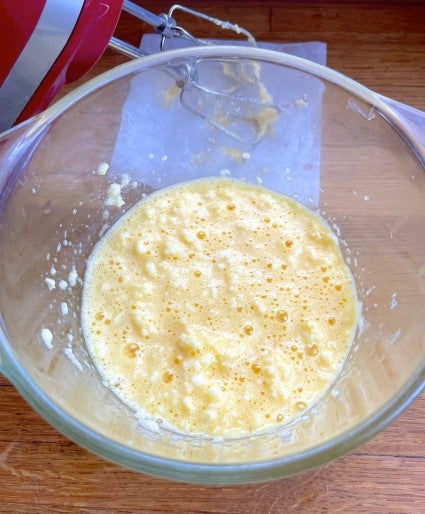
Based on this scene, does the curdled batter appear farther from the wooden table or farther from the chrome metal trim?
the chrome metal trim

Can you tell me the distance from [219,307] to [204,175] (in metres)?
0.24

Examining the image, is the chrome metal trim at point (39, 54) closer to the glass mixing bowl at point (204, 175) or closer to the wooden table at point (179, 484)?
the glass mixing bowl at point (204, 175)

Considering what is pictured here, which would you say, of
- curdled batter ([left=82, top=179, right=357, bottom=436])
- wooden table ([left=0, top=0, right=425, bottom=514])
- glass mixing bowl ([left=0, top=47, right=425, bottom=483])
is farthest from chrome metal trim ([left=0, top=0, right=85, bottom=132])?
wooden table ([left=0, top=0, right=425, bottom=514])

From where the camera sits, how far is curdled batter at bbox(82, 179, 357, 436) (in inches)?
33.1

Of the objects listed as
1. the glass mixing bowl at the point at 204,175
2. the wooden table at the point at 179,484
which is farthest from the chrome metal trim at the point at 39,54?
the wooden table at the point at 179,484

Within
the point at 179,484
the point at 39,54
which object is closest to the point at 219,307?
the point at 179,484

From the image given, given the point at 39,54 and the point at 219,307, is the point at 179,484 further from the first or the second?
the point at 39,54

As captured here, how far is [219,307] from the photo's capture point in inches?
36.6

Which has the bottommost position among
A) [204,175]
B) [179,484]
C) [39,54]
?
[179,484]

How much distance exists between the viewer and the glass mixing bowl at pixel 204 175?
0.70 metres

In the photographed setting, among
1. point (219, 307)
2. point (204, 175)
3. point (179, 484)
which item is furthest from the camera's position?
point (204, 175)

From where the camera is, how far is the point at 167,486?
31.9 inches

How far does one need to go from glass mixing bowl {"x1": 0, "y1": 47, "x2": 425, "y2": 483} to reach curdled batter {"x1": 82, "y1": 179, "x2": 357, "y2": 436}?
0.08ft

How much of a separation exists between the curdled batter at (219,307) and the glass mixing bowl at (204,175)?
0.02 metres
